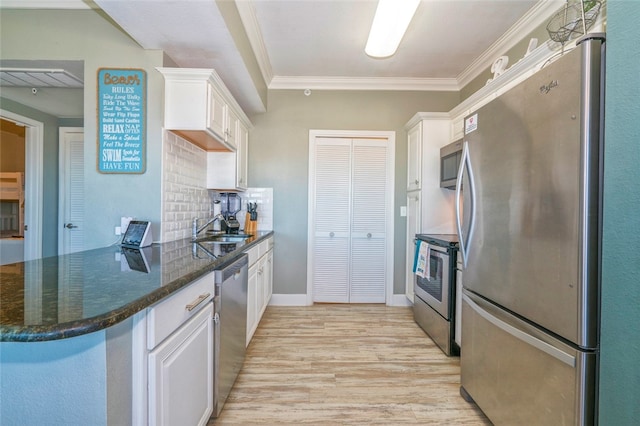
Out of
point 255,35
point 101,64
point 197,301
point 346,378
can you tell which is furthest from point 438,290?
point 101,64

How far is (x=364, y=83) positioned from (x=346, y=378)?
10.4 ft

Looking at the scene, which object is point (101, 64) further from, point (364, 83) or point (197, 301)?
point (364, 83)

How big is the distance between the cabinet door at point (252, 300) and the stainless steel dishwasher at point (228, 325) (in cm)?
33

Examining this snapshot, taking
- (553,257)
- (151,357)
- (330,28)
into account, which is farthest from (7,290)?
(330,28)

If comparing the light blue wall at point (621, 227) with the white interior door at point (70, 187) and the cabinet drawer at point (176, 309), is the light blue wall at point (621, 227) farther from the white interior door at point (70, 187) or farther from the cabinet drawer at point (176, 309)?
the white interior door at point (70, 187)

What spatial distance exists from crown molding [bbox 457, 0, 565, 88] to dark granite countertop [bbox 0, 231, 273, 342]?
2876 mm

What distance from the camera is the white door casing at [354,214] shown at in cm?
360

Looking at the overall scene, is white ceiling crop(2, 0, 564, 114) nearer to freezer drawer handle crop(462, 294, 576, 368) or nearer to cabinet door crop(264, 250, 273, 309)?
cabinet door crop(264, 250, 273, 309)

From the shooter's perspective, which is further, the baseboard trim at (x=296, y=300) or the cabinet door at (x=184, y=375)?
the baseboard trim at (x=296, y=300)

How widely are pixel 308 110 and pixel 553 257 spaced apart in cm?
303

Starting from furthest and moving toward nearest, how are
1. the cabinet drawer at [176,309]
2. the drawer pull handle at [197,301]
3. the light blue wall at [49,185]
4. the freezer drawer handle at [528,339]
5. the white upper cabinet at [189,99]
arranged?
1. the light blue wall at [49,185]
2. the white upper cabinet at [189,99]
3. the drawer pull handle at [197,301]
4. the freezer drawer handle at [528,339]
5. the cabinet drawer at [176,309]

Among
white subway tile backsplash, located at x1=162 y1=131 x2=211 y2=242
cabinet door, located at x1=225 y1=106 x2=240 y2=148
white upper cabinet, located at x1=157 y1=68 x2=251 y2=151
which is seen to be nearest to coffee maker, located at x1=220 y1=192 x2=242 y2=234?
white subway tile backsplash, located at x1=162 y1=131 x2=211 y2=242

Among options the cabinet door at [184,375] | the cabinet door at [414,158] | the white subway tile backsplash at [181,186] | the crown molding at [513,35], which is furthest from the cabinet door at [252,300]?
the crown molding at [513,35]

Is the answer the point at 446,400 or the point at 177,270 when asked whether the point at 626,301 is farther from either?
the point at 177,270
